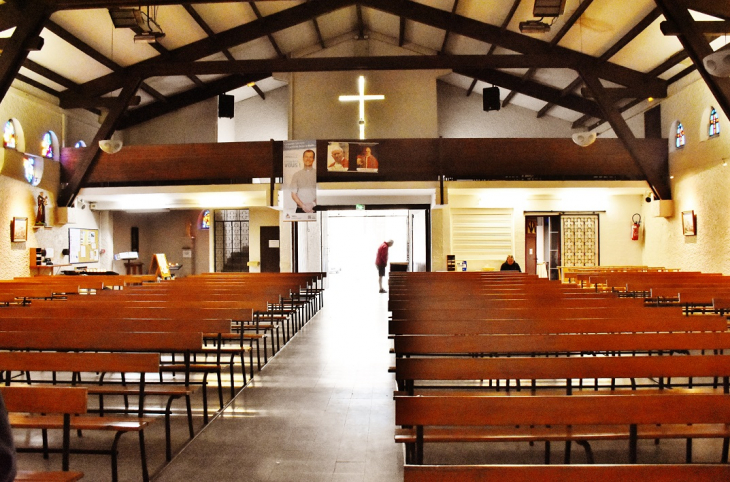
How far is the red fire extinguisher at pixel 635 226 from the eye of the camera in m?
13.4

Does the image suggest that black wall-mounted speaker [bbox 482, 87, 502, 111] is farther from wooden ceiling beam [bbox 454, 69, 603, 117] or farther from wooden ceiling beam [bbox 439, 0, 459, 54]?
wooden ceiling beam [bbox 439, 0, 459, 54]

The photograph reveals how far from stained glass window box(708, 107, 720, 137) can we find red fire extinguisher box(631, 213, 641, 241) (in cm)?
380

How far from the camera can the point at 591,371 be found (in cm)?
281

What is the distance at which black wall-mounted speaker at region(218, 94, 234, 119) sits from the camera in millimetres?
14289

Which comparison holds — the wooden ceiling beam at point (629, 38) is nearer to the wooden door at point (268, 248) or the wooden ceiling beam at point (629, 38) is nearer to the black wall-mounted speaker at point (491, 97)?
the black wall-mounted speaker at point (491, 97)

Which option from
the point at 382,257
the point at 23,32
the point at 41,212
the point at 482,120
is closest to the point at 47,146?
the point at 41,212

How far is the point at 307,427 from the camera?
372cm

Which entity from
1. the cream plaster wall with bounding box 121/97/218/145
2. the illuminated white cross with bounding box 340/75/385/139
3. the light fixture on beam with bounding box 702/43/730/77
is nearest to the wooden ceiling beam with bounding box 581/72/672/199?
the illuminated white cross with bounding box 340/75/385/139

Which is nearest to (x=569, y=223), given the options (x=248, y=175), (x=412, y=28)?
(x=412, y=28)

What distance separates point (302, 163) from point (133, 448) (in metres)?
8.95

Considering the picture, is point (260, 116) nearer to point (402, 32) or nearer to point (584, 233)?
point (402, 32)

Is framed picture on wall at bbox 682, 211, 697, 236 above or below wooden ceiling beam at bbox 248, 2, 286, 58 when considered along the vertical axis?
below

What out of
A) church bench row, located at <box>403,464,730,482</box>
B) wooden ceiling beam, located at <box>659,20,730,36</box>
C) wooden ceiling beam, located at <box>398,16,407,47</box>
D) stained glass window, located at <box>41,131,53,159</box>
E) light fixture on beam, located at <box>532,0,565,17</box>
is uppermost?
wooden ceiling beam, located at <box>398,16,407,47</box>

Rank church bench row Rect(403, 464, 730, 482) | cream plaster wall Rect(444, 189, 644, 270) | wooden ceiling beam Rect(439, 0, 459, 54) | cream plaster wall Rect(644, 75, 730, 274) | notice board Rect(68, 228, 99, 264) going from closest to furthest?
church bench row Rect(403, 464, 730, 482)
cream plaster wall Rect(644, 75, 730, 274)
wooden ceiling beam Rect(439, 0, 459, 54)
notice board Rect(68, 228, 99, 264)
cream plaster wall Rect(444, 189, 644, 270)
